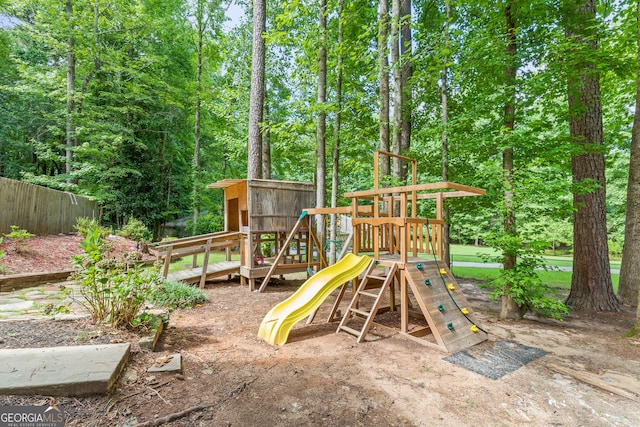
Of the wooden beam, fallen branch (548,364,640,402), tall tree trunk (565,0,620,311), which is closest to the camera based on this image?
fallen branch (548,364,640,402)

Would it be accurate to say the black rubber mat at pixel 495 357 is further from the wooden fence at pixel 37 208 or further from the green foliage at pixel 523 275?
the wooden fence at pixel 37 208

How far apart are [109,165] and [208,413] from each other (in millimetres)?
15913

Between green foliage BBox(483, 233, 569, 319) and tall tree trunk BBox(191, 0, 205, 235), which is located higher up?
tall tree trunk BBox(191, 0, 205, 235)

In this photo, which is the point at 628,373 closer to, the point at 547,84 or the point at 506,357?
the point at 506,357

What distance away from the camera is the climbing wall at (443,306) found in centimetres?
378

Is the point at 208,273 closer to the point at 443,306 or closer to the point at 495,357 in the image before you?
the point at 443,306

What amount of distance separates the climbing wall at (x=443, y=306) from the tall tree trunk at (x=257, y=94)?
18.9 feet

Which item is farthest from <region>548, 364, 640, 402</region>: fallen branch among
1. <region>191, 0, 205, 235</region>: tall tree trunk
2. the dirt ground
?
<region>191, 0, 205, 235</region>: tall tree trunk

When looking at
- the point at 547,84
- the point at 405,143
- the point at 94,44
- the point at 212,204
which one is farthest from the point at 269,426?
the point at 94,44

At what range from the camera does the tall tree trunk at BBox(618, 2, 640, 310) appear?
5477 millimetres

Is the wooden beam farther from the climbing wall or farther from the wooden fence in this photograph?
the wooden fence

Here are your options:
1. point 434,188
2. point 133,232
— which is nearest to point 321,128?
point 434,188

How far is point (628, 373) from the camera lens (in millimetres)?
3148

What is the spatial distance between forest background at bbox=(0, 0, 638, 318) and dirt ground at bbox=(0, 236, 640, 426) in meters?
2.15
